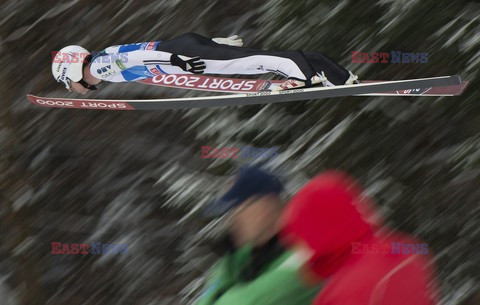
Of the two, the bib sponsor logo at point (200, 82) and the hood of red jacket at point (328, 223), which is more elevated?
the bib sponsor logo at point (200, 82)

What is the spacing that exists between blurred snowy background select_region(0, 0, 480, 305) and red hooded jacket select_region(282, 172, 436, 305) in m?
3.61

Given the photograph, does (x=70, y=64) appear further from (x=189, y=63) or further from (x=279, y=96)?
(x=279, y=96)

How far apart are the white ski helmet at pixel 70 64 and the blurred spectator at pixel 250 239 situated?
395cm

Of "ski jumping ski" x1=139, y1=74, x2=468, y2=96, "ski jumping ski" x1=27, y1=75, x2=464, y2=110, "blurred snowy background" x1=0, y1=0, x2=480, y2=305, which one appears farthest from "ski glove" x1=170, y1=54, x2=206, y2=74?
"blurred snowy background" x1=0, y1=0, x2=480, y2=305

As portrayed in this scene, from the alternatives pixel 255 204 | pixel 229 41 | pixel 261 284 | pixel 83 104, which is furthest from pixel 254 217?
pixel 83 104

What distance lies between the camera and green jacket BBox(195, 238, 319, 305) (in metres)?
1.65

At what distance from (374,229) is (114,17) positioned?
17.1ft

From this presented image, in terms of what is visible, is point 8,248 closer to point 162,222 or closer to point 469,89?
point 162,222

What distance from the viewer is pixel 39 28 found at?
6680 millimetres

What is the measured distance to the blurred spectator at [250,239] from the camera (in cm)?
175

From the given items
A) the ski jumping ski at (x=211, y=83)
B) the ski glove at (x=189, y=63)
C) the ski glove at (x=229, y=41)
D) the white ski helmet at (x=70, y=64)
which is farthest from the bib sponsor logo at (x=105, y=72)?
the ski glove at (x=229, y=41)

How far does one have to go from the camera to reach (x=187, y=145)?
6145 millimetres

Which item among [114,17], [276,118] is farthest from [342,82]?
[114,17]

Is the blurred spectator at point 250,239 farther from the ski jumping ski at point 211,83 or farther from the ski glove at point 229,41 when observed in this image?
the ski jumping ski at point 211,83
